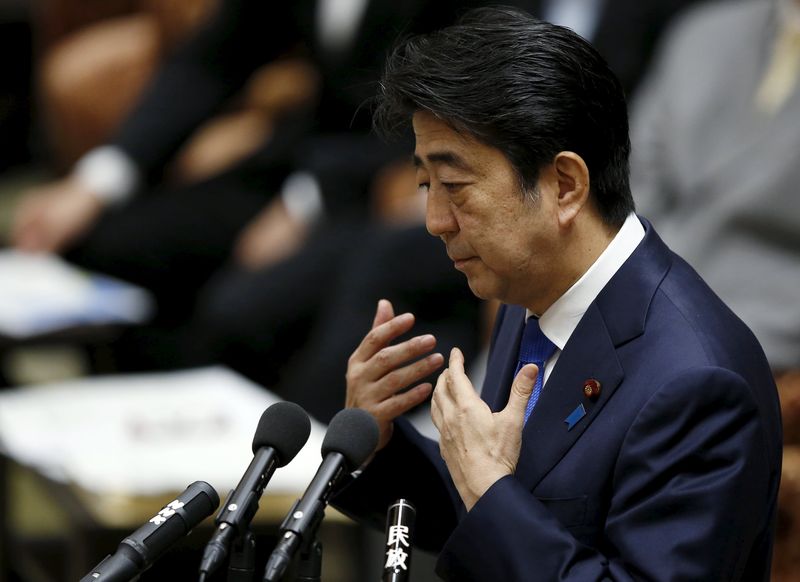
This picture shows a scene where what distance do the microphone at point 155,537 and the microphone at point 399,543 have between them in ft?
0.61

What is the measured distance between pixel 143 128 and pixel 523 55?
3.04 metres

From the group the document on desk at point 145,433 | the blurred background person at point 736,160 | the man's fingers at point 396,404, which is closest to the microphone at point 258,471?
the man's fingers at point 396,404

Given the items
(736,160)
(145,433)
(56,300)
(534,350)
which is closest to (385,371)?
(534,350)

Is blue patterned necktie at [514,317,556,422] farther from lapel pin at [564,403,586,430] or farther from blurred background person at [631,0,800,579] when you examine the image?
blurred background person at [631,0,800,579]

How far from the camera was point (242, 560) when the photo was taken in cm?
133

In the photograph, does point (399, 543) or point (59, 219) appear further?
point (59, 219)

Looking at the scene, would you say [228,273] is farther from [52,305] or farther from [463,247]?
[463,247]

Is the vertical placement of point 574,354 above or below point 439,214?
below

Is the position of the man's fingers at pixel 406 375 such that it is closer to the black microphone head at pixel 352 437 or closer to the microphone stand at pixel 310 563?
the black microphone head at pixel 352 437

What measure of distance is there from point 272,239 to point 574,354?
8.49 feet

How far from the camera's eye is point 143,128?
4.36 m

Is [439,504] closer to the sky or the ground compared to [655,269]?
closer to the ground

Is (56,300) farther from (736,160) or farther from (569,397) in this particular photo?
(569,397)

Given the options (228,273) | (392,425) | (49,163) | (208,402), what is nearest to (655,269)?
(392,425)
